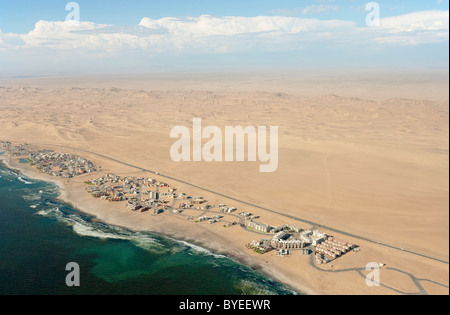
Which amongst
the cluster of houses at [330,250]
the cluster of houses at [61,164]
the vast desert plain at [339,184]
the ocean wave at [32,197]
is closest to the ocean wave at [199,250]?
the vast desert plain at [339,184]

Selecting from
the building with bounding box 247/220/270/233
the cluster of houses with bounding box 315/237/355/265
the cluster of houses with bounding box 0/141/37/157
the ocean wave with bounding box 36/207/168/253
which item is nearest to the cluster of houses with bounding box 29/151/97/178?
the cluster of houses with bounding box 0/141/37/157

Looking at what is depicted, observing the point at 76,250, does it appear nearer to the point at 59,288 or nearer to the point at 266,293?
the point at 59,288

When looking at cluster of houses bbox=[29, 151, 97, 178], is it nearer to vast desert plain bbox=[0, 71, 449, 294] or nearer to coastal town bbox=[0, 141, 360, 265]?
coastal town bbox=[0, 141, 360, 265]

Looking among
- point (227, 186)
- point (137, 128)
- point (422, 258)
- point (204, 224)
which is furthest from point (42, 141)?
point (422, 258)

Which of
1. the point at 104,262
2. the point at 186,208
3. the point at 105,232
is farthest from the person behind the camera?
the point at 186,208

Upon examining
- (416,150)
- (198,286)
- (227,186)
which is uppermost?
(416,150)

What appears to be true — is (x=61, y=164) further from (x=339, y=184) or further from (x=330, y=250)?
(x=330, y=250)

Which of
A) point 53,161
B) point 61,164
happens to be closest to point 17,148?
point 53,161

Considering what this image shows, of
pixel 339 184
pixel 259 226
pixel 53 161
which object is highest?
pixel 339 184
